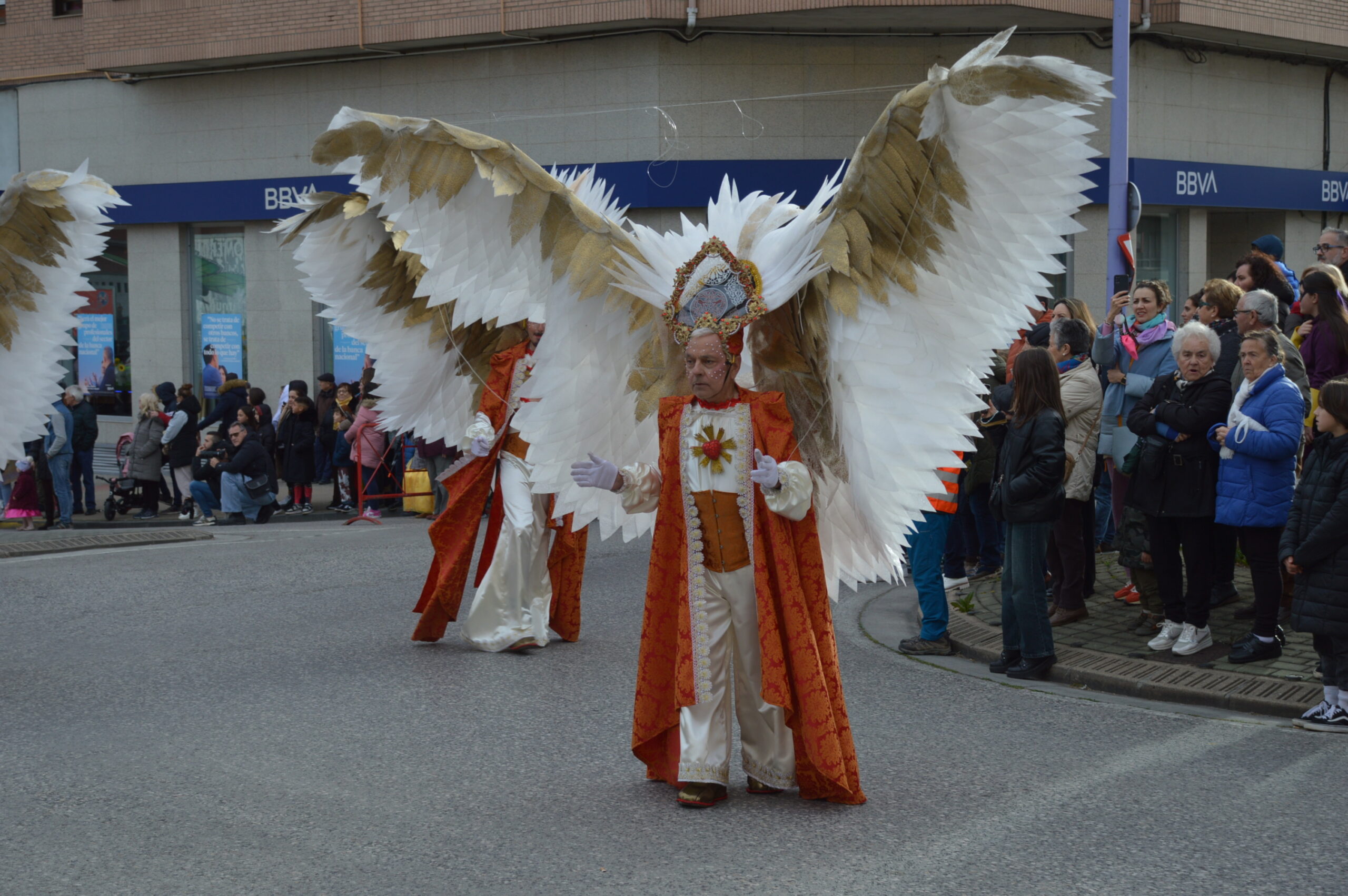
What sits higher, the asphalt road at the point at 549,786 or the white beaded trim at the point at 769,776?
the white beaded trim at the point at 769,776

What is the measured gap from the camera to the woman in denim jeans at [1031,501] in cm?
651

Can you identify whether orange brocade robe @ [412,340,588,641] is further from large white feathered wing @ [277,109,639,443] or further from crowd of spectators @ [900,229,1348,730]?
crowd of spectators @ [900,229,1348,730]

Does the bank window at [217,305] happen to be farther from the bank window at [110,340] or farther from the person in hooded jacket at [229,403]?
the person in hooded jacket at [229,403]

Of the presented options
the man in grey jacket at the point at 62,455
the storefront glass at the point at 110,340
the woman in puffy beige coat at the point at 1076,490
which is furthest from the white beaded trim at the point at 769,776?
the storefront glass at the point at 110,340

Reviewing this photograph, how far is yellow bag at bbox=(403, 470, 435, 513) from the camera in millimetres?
13617

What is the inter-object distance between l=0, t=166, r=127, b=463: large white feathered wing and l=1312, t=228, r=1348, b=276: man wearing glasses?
278 inches

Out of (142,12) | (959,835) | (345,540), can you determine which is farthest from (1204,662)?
(142,12)

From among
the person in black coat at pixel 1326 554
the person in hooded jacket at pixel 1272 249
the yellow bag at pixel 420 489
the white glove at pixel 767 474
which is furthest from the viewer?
the yellow bag at pixel 420 489

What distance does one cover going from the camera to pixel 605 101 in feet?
52.4

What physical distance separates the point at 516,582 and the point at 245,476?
7.64 metres

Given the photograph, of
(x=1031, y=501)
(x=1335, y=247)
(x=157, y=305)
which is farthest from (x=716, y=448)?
(x=157, y=305)

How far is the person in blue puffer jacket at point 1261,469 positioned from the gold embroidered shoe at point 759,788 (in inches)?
120

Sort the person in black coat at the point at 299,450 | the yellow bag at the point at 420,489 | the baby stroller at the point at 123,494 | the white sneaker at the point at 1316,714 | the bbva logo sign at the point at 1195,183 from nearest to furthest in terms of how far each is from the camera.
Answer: the white sneaker at the point at 1316,714 → the yellow bag at the point at 420,489 → the person in black coat at the point at 299,450 → the baby stroller at the point at 123,494 → the bbva logo sign at the point at 1195,183

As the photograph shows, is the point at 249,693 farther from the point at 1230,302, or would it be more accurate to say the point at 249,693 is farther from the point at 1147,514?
the point at 1230,302
